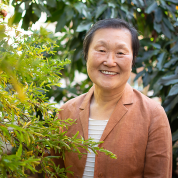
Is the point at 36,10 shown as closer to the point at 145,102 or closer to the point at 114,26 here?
the point at 114,26

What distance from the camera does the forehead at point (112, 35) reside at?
69cm

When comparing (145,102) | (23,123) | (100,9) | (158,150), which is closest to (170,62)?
(100,9)

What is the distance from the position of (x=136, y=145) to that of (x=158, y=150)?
7 centimetres

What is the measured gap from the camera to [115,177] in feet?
2.26

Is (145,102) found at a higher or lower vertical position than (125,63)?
lower

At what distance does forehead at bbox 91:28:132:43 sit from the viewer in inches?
27.3

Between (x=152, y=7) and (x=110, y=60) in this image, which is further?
(x=152, y=7)

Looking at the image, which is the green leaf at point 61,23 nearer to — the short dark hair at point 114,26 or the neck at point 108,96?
the short dark hair at point 114,26

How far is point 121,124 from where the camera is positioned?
2.36ft

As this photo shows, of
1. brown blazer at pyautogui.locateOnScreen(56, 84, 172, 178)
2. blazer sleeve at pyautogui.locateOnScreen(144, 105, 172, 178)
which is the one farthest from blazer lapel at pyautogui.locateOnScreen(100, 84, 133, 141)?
blazer sleeve at pyautogui.locateOnScreen(144, 105, 172, 178)

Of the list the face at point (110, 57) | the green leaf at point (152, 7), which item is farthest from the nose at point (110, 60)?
the green leaf at point (152, 7)

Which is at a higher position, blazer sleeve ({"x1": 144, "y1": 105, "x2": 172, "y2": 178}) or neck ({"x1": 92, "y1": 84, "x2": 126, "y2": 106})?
neck ({"x1": 92, "y1": 84, "x2": 126, "y2": 106})

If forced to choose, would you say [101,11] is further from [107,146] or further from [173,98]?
[107,146]

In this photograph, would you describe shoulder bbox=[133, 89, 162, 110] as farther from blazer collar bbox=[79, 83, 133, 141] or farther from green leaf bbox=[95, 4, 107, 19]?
green leaf bbox=[95, 4, 107, 19]
